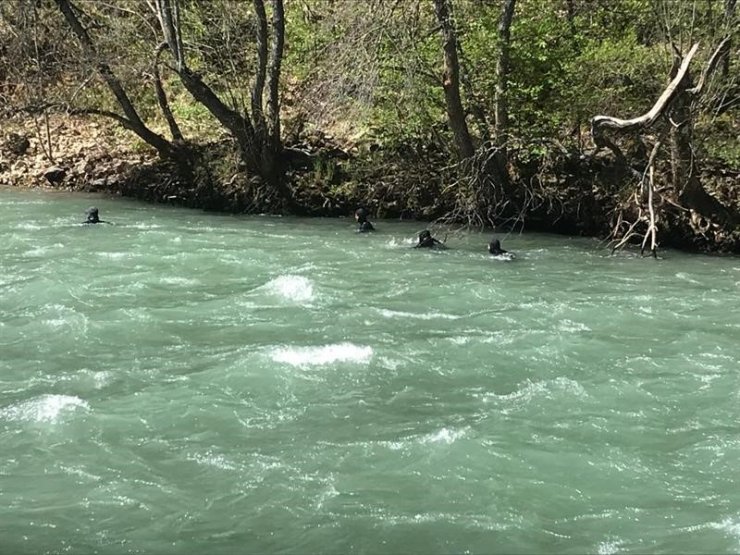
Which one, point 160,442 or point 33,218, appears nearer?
point 160,442

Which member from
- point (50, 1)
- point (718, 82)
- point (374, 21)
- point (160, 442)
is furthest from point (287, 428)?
point (50, 1)

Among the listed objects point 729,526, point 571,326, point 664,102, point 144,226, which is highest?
point 664,102

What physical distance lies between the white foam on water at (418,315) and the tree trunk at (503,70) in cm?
692

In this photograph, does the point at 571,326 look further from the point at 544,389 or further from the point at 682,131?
the point at 682,131

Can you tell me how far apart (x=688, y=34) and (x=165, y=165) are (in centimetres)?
1271

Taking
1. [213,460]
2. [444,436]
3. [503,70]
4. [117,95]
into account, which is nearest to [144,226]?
[117,95]

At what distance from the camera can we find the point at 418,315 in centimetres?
1016

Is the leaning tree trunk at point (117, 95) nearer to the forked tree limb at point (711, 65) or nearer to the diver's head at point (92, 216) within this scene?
the diver's head at point (92, 216)

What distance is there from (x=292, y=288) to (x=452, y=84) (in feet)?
20.8

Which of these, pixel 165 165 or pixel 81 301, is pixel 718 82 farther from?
pixel 165 165

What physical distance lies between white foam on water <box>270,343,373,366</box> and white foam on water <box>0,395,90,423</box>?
2037 millimetres

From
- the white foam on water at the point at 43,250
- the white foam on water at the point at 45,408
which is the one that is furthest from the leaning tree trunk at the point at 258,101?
the white foam on water at the point at 45,408

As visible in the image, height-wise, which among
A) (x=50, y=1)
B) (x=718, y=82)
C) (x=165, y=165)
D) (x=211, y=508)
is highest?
(x=50, y=1)

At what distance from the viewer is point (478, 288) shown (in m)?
11.6
